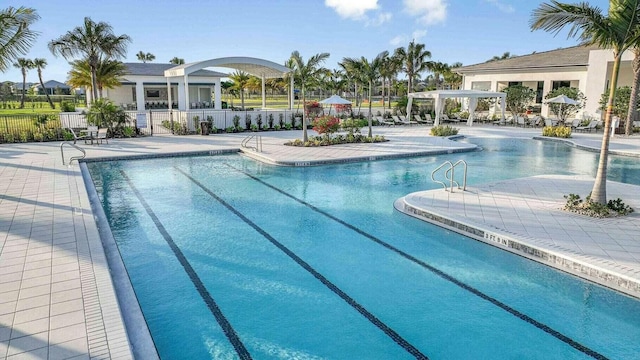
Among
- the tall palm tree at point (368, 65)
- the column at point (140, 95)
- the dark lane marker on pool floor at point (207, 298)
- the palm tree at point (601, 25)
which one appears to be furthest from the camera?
the column at point (140, 95)

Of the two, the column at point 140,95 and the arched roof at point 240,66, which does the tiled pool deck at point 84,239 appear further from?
the column at point 140,95

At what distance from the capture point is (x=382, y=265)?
624 cm

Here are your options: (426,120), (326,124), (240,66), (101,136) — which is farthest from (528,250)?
(426,120)

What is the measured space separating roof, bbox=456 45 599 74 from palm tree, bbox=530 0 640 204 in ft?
72.8

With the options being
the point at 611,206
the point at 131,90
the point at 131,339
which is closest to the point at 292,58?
the point at 611,206

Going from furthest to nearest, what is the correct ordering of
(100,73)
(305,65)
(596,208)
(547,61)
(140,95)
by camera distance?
(140,95), (100,73), (547,61), (305,65), (596,208)

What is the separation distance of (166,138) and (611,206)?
16.9 metres

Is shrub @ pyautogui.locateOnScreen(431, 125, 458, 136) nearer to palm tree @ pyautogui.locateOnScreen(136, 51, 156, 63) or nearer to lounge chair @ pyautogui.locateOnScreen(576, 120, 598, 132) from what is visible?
lounge chair @ pyautogui.locateOnScreen(576, 120, 598, 132)

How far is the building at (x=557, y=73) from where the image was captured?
25.9 metres

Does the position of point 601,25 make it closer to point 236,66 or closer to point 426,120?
point 236,66

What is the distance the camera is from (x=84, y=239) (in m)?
6.26

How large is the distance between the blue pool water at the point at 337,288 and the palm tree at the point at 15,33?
3506 mm

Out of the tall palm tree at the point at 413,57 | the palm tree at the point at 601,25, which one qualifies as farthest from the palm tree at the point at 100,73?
the palm tree at the point at 601,25

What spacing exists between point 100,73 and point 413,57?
25208mm
